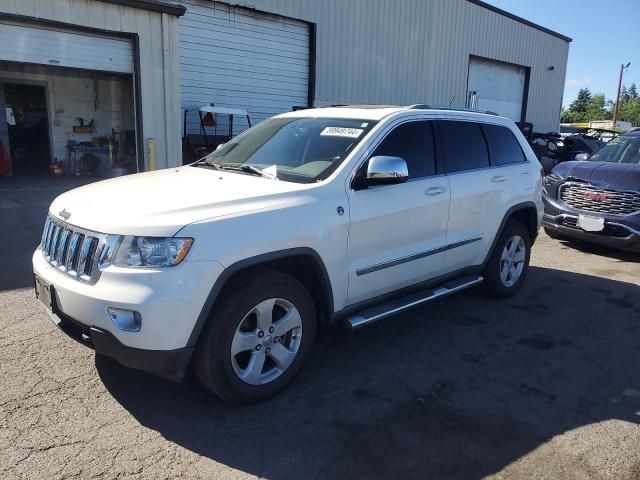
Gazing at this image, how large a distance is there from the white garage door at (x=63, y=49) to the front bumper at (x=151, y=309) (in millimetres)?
8064

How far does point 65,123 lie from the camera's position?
47.2ft

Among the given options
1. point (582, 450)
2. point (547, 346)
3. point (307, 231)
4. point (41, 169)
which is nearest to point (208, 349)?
point (307, 231)

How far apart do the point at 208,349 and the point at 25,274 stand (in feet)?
12.1

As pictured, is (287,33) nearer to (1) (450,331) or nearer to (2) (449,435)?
(1) (450,331)

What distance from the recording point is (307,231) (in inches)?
131

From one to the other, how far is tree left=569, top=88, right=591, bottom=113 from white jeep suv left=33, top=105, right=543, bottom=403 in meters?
141

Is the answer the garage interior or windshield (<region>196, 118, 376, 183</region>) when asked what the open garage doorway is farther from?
windshield (<region>196, 118, 376, 183</region>)

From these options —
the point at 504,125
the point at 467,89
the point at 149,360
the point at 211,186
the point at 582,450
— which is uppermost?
the point at 467,89

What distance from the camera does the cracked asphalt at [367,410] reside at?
9.13 feet

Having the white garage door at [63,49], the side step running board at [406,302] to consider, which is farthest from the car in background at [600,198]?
the white garage door at [63,49]

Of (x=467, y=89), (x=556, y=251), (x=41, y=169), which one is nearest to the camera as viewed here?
(x=556, y=251)

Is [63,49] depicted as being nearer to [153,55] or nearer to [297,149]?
[153,55]

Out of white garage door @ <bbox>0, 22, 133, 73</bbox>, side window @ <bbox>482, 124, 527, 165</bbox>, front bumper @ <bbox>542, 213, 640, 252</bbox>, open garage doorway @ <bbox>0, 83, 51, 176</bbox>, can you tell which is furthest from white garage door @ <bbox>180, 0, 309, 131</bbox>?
side window @ <bbox>482, 124, 527, 165</bbox>

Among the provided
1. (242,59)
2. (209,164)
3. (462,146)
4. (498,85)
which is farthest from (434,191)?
(498,85)
